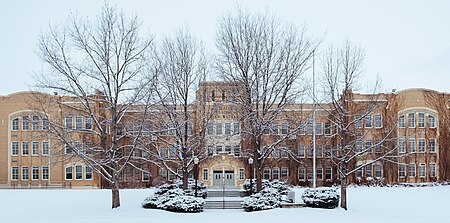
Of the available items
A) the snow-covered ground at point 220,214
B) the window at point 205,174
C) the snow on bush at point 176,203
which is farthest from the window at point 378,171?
the snow on bush at point 176,203

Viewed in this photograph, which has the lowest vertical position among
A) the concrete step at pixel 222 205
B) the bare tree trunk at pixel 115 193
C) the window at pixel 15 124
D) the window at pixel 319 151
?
the concrete step at pixel 222 205

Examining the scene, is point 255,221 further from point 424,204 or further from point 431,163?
point 431,163

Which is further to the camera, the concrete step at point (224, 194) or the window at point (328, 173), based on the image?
the window at point (328, 173)

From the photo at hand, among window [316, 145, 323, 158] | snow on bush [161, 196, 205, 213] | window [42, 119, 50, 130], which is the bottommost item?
snow on bush [161, 196, 205, 213]

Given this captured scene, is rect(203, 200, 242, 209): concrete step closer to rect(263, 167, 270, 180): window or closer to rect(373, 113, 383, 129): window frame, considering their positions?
rect(263, 167, 270, 180): window

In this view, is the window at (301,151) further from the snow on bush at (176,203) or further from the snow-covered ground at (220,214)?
the snow on bush at (176,203)

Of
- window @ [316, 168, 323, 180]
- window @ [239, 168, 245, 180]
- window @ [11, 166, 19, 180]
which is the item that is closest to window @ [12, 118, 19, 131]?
window @ [11, 166, 19, 180]

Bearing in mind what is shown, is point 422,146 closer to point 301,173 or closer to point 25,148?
point 301,173

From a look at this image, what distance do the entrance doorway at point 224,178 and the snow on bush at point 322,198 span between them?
22.2 meters

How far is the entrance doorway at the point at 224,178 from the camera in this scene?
48188 mm

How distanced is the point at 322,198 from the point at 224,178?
2306 cm

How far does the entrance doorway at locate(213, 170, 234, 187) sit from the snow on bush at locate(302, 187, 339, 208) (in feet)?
72.7

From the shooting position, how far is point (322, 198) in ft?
85.3

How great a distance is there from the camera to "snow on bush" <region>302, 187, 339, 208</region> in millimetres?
25938
